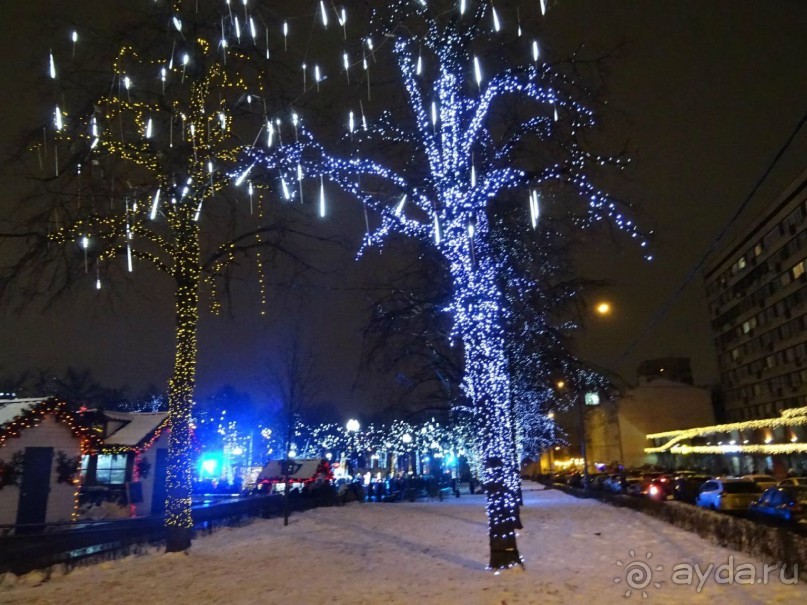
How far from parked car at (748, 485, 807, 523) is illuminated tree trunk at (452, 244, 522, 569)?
13.6 m

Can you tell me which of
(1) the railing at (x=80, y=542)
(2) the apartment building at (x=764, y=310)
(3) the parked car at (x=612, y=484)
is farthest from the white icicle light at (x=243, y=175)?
(2) the apartment building at (x=764, y=310)

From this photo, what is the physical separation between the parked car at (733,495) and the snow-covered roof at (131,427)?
21213 mm

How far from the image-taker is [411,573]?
33.1 feet

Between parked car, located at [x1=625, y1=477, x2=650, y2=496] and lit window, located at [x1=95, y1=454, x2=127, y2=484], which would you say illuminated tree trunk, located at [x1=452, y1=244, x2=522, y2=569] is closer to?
lit window, located at [x1=95, y1=454, x2=127, y2=484]

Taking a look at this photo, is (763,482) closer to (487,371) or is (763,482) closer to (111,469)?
(487,371)

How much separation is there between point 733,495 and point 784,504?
174 inches

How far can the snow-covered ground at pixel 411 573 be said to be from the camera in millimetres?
8477

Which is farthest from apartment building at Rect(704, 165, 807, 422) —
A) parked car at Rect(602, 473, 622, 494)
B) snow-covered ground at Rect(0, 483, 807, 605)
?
snow-covered ground at Rect(0, 483, 807, 605)

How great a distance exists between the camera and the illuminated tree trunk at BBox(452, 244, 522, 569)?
10.6 metres

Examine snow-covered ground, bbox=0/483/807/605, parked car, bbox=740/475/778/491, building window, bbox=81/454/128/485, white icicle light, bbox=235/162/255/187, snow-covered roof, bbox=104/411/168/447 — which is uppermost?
white icicle light, bbox=235/162/255/187

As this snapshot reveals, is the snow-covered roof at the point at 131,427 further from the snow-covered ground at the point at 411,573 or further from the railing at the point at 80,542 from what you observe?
the snow-covered ground at the point at 411,573

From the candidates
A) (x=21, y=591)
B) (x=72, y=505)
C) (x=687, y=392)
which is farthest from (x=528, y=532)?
(x=687, y=392)

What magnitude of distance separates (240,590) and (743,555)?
317 inches

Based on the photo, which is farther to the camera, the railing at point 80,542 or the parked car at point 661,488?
the parked car at point 661,488
